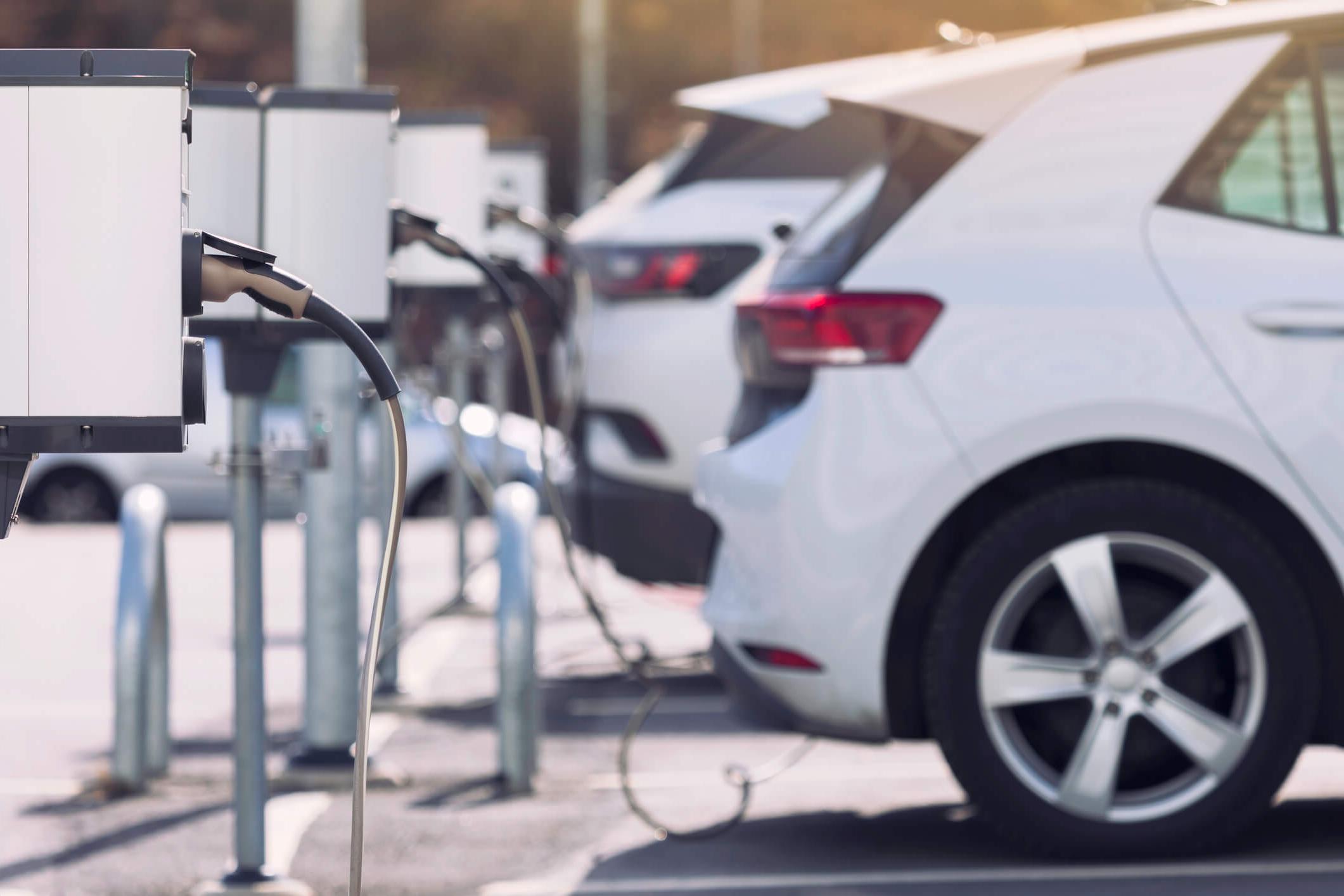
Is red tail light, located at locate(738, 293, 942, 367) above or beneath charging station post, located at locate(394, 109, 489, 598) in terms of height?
beneath

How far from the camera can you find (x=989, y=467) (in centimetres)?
435

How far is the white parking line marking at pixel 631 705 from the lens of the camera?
6863mm

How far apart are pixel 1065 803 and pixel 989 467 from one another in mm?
669

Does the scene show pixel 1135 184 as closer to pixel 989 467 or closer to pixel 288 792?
pixel 989 467

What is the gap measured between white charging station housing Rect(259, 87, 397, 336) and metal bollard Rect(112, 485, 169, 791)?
1.55 meters

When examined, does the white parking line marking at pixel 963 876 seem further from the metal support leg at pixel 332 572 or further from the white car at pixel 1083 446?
the metal support leg at pixel 332 572

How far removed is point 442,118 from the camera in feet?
21.5

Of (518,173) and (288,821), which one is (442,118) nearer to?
(288,821)

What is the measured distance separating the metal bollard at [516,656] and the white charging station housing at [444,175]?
46.0 inches

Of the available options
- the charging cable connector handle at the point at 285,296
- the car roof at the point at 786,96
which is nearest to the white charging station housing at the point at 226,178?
the charging cable connector handle at the point at 285,296

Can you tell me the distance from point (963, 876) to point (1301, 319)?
4.18ft

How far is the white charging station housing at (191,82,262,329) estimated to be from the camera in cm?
416

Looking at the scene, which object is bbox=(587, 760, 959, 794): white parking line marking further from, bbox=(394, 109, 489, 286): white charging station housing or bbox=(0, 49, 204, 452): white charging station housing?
bbox=(0, 49, 204, 452): white charging station housing

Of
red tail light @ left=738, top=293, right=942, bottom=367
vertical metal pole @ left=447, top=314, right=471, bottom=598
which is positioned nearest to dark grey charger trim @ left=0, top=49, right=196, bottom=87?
red tail light @ left=738, top=293, right=942, bottom=367
